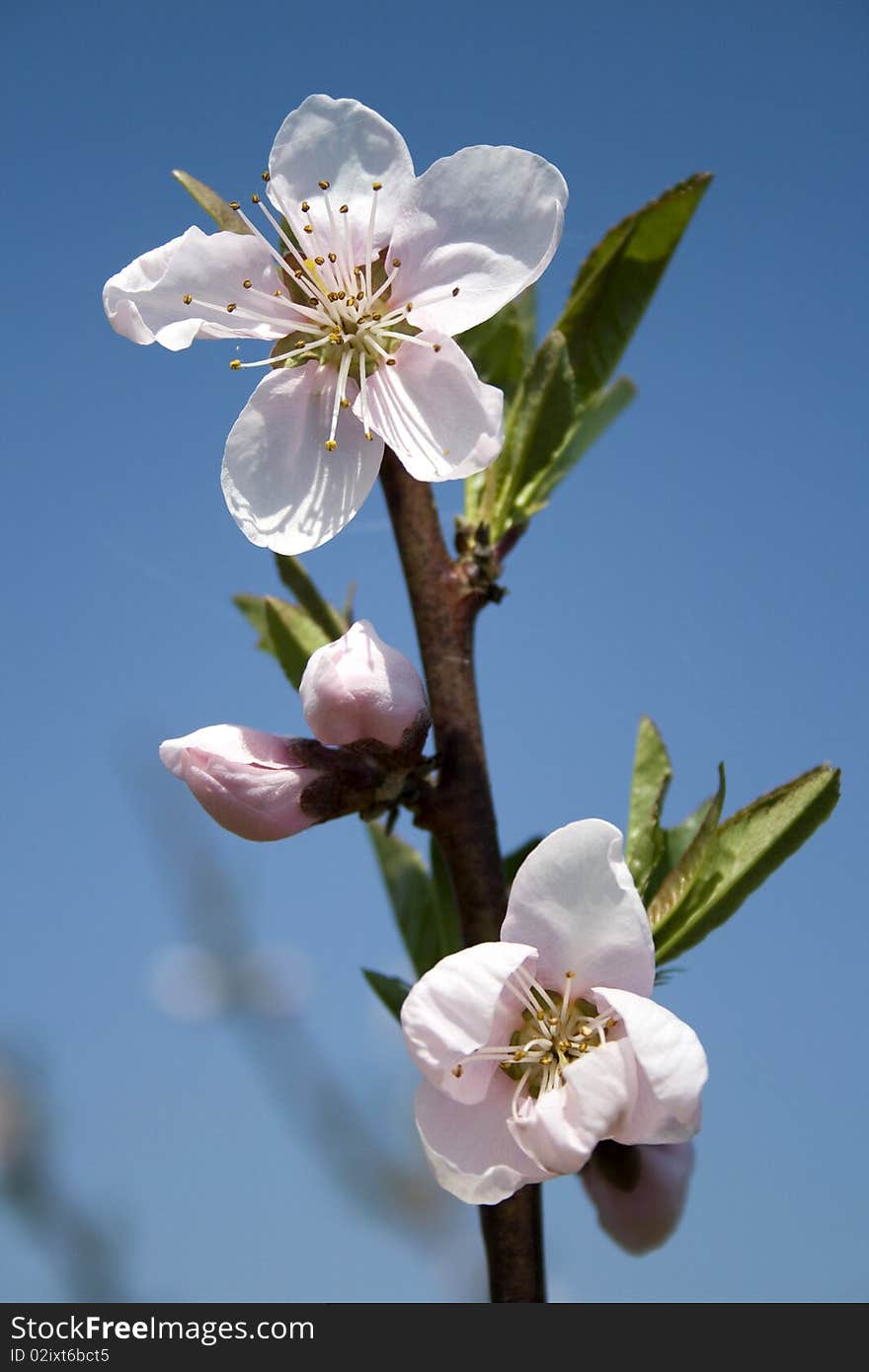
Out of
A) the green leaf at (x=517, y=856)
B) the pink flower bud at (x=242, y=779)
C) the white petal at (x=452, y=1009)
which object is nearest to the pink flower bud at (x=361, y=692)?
the pink flower bud at (x=242, y=779)

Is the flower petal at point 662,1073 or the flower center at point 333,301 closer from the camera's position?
the flower petal at point 662,1073

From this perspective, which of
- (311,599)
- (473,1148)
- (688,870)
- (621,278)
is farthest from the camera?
(311,599)

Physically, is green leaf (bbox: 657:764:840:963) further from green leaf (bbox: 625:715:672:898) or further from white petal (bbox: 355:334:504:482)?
white petal (bbox: 355:334:504:482)

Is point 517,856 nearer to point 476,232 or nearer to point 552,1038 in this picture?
point 552,1038

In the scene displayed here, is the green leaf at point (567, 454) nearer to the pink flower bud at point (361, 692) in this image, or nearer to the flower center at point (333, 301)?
the flower center at point (333, 301)

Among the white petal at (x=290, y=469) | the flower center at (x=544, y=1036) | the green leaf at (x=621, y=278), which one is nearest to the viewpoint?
the flower center at (x=544, y=1036)

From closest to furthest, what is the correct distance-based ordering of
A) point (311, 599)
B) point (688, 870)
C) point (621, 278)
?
point (688, 870) → point (621, 278) → point (311, 599)

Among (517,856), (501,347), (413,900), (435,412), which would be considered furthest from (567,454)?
(413,900)
